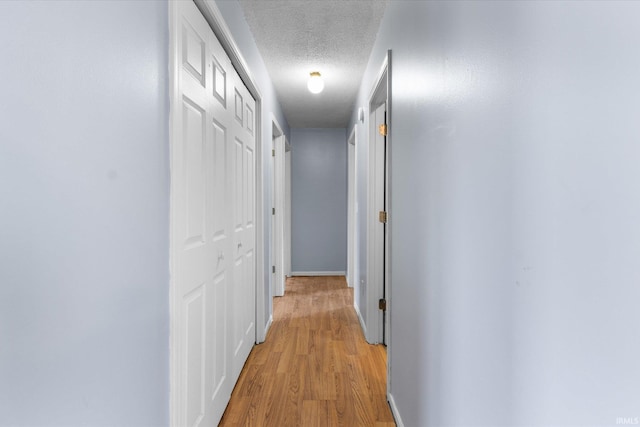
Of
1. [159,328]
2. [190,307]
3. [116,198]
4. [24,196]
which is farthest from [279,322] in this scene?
[24,196]

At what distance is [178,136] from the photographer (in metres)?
1.20

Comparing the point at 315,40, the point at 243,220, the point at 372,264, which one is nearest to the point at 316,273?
the point at 372,264

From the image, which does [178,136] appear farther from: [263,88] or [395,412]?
[263,88]

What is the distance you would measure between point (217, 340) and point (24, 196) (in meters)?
1.32

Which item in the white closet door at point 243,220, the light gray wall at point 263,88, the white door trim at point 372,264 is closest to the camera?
the light gray wall at point 263,88

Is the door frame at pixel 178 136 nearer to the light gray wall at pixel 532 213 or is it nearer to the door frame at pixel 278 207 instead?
the light gray wall at pixel 532 213

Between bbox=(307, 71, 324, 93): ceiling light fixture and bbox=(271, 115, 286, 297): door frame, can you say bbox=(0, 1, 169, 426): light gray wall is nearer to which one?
bbox=(307, 71, 324, 93): ceiling light fixture

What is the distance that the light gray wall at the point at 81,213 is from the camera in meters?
0.58

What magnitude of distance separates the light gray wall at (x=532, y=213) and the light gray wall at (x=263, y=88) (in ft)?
3.83

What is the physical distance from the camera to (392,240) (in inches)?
75.4

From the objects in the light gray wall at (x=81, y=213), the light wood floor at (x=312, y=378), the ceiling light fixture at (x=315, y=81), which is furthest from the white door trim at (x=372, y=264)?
the light gray wall at (x=81, y=213)

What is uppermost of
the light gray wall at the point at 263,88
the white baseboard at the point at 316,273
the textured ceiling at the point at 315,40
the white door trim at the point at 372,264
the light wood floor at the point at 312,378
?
the textured ceiling at the point at 315,40

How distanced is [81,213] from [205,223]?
0.79 metres

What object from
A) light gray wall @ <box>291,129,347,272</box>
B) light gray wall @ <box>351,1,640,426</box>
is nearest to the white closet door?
light gray wall @ <box>351,1,640,426</box>
